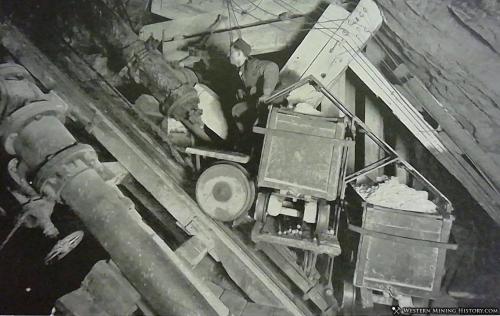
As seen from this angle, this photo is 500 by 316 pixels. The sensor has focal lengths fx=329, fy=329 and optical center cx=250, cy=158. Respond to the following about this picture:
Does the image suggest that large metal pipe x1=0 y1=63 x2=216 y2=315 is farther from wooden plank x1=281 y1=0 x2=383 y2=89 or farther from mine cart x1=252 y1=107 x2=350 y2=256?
wooden plank x1=281 y1=0 x2=383 y2=89

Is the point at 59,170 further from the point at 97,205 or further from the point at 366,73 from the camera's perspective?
the point at 366,73

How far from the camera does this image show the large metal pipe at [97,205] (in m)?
2.50

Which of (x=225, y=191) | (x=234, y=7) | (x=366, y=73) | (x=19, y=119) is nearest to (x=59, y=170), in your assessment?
(x=19, y=119)

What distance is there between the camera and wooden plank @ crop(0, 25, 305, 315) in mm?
3311

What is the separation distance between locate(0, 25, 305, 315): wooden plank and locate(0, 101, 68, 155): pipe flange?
60 centimetres

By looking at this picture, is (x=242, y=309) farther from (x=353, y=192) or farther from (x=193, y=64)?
(x=193, y=64)

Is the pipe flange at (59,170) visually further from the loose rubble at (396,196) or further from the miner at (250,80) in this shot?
the loose rubble at (396,196)

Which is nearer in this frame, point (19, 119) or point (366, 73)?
point (19, 119)

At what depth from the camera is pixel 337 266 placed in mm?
3689

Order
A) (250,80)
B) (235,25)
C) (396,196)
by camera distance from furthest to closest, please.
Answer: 1. (235,25)
2. (250,80)
3. (396,196)

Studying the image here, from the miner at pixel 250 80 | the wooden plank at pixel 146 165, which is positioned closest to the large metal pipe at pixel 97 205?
the wooden plank at pixel 146 165

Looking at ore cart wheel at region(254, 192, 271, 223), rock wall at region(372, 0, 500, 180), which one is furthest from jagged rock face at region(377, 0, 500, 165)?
ore cart wheel at region(254, 192, 271, 223)

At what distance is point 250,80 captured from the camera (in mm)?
3525

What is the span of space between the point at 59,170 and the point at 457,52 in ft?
11.4
